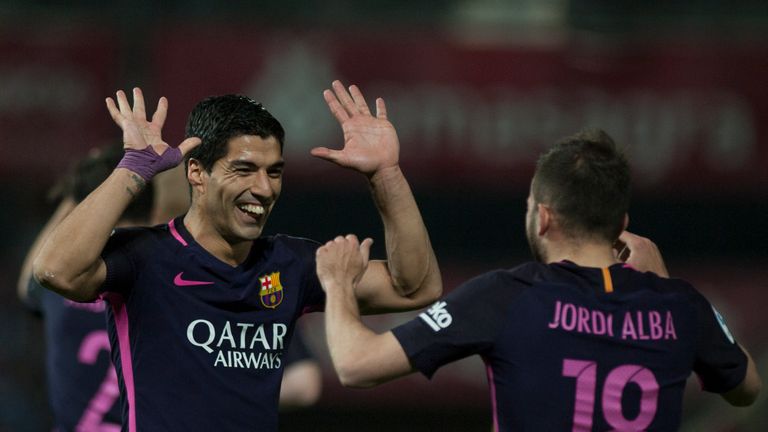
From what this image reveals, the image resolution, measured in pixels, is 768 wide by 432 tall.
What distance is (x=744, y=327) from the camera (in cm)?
1098

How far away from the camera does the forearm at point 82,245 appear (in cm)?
379

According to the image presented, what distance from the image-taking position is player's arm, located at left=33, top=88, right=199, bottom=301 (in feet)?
12.5

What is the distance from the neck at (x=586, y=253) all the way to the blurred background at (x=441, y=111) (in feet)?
22.2

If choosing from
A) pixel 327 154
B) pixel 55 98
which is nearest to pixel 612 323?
pixel 327 154

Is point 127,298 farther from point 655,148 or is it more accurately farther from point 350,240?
point 655,148

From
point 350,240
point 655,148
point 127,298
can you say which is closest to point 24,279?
point 127,298

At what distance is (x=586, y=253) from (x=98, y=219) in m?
1.47

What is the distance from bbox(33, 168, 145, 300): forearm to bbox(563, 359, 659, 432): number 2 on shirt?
1426 mm

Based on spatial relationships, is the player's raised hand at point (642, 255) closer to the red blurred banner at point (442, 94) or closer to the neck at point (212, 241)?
the neck at point (212, 241)

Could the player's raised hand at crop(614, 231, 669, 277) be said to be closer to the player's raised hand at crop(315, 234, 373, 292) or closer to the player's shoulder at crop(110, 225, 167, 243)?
the player's raised hand at crop(315, 234, 373, 292)

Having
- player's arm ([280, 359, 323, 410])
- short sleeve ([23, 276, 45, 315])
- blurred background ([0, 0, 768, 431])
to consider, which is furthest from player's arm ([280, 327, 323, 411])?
blurred background ([0, 0, 768, 431])

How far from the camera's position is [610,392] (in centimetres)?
370

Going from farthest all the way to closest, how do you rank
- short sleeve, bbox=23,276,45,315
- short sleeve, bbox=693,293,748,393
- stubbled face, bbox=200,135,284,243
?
short sleeve, bbox=23,276,45,315 → stubbled face, bbox=200,135,284,243 → short sleeve, bbox=693,293,748,393

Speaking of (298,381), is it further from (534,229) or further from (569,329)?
(569,329)
